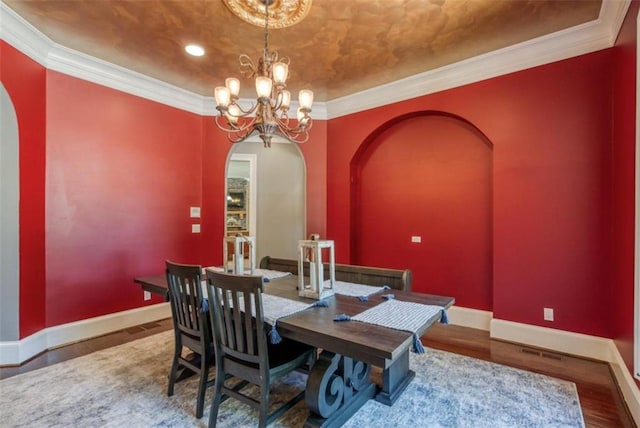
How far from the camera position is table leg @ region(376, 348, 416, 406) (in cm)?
209

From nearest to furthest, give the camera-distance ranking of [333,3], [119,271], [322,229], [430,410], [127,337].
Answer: [430,410] < [333,3] < [127,337] < [119,271] < [322,229]

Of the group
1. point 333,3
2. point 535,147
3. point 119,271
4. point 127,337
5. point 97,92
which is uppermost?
point 333,3

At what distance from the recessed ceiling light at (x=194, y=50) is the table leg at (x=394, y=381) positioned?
3148 millimetres

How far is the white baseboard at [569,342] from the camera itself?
2.27 meters

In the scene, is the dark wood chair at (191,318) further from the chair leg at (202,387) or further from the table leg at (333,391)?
the table leg at (333,391)

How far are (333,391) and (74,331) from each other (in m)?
2.84

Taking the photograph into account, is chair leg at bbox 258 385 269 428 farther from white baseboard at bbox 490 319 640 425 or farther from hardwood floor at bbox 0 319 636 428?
white baseboard at bbox 490 319 640 425

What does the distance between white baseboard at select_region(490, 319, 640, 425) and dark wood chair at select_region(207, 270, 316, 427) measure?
7.32 feet

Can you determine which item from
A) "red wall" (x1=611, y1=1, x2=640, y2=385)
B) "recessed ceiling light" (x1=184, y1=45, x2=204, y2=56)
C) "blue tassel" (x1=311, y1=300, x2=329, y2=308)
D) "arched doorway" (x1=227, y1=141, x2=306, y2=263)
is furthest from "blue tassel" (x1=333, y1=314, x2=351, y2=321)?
"arched doorway" (x1=227, y1=141, x2=306, y2=263)

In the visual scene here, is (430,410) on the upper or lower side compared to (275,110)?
lower

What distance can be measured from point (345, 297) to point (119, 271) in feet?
9.10

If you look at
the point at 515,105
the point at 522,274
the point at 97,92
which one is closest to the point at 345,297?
the point at 522,274

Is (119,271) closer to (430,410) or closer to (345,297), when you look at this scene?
(345,297)

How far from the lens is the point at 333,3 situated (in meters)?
2.34
